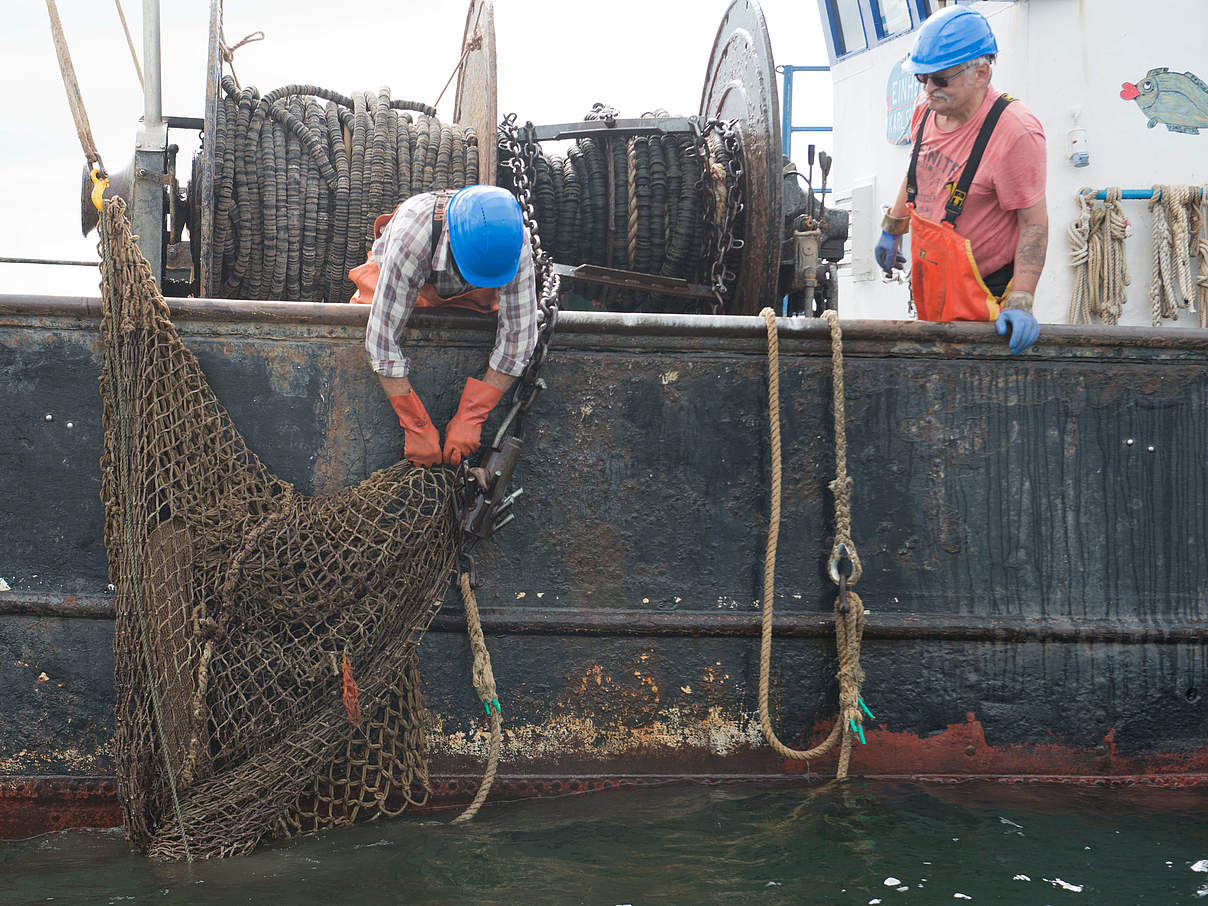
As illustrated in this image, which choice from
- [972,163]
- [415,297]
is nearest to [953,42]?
[972,163]

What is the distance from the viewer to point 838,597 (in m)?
3.52

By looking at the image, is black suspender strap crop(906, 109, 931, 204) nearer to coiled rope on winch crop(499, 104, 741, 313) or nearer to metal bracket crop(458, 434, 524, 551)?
coiled rope on winch crop(499, 104, 741, 313)

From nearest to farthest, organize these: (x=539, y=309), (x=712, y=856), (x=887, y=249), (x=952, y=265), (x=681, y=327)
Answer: (x=712, y=856)
(x=539, y=309)
(x=681, y=327)
(x=952, y=265)
(x=887, y=249)

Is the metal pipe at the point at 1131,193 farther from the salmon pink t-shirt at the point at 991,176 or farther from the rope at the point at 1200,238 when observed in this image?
the salmon pink t-shirt at the point at 991,176

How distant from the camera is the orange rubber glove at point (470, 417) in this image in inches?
129

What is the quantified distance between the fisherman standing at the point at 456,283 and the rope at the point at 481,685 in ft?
1.57

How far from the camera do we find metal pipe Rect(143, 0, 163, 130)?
398cm

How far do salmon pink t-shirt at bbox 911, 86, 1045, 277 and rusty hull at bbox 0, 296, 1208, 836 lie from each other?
0.50 meters

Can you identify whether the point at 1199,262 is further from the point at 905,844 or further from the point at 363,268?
the point at 363,268

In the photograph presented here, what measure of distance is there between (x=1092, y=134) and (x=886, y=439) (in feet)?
10.5

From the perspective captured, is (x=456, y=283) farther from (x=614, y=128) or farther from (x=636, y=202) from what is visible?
(x=614, y=128)

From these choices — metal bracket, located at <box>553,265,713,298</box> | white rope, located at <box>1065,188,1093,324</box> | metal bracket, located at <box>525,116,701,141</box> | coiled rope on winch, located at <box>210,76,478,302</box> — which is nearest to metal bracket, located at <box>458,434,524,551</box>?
metal bracket, located at <box>553,265,713,298</box>

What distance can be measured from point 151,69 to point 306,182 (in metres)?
0.72

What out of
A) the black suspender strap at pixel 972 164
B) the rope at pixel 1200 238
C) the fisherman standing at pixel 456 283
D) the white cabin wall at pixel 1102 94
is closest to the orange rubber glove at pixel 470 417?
the fisherman standing at pixel 456 283
